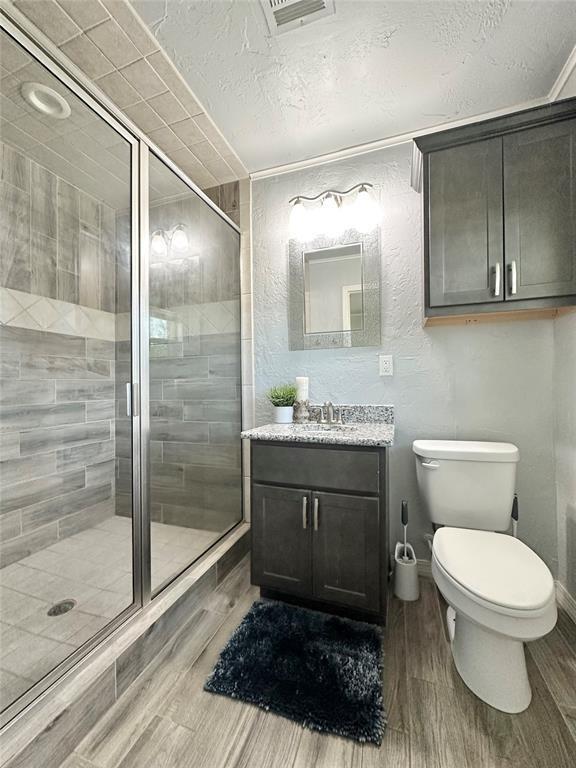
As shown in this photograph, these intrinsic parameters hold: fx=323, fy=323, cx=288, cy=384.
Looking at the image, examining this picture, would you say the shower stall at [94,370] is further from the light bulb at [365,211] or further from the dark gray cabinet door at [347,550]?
the light bulb at [365,211]

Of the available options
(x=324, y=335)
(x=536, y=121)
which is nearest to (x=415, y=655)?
(x=324, y=335)

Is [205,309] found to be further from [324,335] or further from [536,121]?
[536,121]

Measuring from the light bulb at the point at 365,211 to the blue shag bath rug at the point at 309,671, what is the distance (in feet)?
6.55

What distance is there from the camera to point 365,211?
5.98 ft

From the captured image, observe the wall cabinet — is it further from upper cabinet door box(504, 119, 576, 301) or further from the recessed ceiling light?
the recessed ceiling light

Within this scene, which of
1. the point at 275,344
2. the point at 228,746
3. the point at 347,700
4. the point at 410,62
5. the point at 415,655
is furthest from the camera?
the point at 275,344

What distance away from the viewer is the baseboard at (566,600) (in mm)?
1395

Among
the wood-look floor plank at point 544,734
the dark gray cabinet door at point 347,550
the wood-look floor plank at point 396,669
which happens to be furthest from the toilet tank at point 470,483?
the wood-look floor plank at point 544,734

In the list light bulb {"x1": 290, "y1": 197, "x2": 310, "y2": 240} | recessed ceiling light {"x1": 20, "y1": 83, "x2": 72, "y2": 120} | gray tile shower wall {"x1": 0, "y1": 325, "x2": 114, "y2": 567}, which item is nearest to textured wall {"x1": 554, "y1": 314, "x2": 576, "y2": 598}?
light bulb {"x1": 290, "y1": 197, "x2": 310, "y2": 240}

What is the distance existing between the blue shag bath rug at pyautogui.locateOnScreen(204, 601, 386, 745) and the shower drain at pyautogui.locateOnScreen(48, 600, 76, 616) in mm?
673

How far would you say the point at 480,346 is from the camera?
65.6 inches

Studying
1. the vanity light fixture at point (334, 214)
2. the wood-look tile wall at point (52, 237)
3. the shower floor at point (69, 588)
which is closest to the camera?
the shower floor at point (69, 588)

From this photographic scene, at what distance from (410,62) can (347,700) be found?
2446 millimetres

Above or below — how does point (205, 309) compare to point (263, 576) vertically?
above
